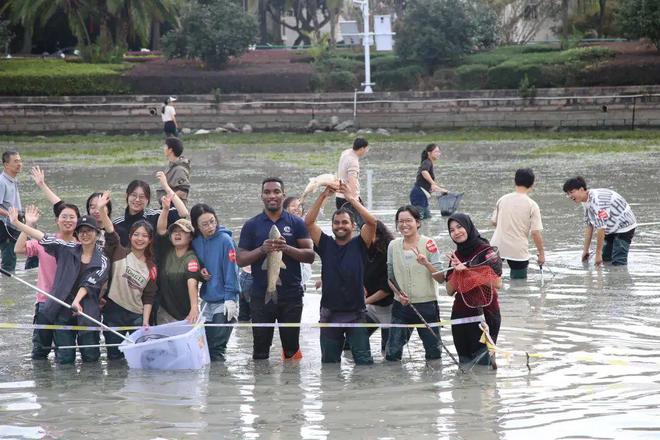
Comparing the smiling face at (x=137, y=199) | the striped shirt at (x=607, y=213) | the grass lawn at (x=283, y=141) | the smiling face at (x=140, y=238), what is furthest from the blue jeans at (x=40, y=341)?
the grass lawn at (x=283, y=141)

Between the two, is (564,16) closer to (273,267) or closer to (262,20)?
(262,20)

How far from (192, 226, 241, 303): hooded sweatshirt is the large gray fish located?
1.20 feet

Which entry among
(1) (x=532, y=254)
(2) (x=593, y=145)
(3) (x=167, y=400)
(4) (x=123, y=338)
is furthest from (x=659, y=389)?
→ (2) (x=593, y=145)

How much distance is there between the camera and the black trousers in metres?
9.16

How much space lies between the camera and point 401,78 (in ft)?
143

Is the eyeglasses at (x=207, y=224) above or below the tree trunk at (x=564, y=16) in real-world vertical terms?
below

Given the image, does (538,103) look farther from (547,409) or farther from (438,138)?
(547,409)

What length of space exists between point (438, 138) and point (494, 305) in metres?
27.0

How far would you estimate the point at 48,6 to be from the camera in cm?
4666

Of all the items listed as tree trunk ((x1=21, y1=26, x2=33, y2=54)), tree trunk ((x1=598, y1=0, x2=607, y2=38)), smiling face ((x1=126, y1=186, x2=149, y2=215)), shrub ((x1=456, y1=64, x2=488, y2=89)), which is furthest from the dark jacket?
tree trunk ((x1=21, y1=26, x2=33, y2=54))

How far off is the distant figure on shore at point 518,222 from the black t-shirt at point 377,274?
3.34 metres

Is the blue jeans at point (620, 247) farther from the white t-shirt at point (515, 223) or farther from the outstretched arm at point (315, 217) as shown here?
the outstretched arm at point (315, 217)

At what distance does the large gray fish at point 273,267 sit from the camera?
28.6 feet

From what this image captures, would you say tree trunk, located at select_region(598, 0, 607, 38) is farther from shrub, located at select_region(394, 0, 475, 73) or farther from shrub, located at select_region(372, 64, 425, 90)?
shrub, located at select_region(372, 64, 425, 90)
